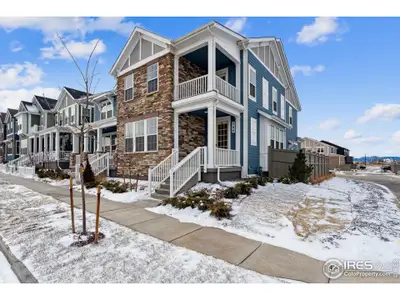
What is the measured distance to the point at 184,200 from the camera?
6324 mm

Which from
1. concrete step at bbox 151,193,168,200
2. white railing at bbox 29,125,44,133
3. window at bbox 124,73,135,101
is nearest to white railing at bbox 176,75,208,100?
window at bbox 124,73,135,101

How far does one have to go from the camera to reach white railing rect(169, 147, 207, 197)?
7.51 meters

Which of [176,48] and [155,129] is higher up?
[176,48]

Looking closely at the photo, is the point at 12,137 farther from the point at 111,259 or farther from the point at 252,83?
the point at 111,259

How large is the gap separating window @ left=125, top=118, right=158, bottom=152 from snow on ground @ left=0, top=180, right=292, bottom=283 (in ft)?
20.7

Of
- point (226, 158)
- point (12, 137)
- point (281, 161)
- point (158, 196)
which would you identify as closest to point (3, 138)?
point (12, 137)

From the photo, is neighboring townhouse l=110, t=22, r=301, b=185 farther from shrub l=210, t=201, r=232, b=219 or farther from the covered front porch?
shrub l=210, t=201, r=232, b=219

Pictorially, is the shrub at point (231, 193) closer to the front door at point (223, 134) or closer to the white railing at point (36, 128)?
the front door at point (223, 134)

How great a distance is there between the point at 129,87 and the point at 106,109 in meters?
5.63

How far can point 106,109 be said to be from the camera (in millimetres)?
17062

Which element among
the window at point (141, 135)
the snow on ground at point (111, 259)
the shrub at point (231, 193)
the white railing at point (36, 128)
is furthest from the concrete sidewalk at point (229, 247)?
the white railing at point (36, 128)

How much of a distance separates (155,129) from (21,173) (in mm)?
13874
